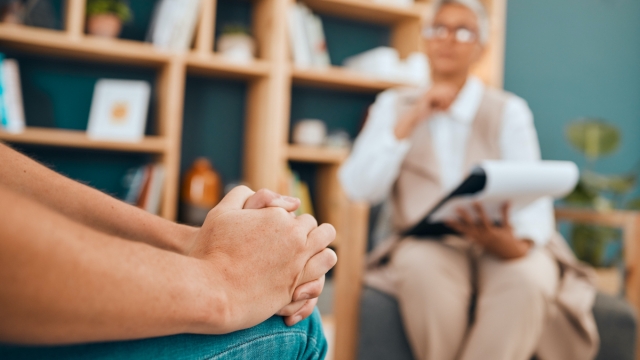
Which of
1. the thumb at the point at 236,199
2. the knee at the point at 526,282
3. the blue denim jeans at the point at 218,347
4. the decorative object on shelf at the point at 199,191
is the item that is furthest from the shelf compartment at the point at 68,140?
Answer: the blue denim jeans at the point at 218,347

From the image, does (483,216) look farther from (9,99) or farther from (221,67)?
(9,99)

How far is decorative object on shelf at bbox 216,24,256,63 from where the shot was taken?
2336 mm

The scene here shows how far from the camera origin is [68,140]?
2.08 meters

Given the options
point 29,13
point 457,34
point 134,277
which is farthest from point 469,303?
point 29,13

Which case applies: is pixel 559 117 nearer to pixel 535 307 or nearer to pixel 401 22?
pixel 401 22

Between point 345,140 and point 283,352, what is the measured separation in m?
2.10

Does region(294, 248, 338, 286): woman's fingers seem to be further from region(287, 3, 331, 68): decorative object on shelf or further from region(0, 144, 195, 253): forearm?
region(287, 3, 331, 68): decorative object on shelf

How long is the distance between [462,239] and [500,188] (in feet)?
1.34

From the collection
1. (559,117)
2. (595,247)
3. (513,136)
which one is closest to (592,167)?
(559,117)

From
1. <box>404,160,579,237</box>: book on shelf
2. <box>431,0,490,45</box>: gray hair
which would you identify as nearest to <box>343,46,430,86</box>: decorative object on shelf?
<box>431,0,490,45</box>: gray hair

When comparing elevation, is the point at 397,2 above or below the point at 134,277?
above

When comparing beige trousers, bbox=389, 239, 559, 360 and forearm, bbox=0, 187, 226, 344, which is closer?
forearm, bbox=0, 187, 226, 344

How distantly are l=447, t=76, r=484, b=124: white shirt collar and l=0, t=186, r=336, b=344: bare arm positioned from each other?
116 cm

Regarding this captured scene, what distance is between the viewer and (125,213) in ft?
2.00
